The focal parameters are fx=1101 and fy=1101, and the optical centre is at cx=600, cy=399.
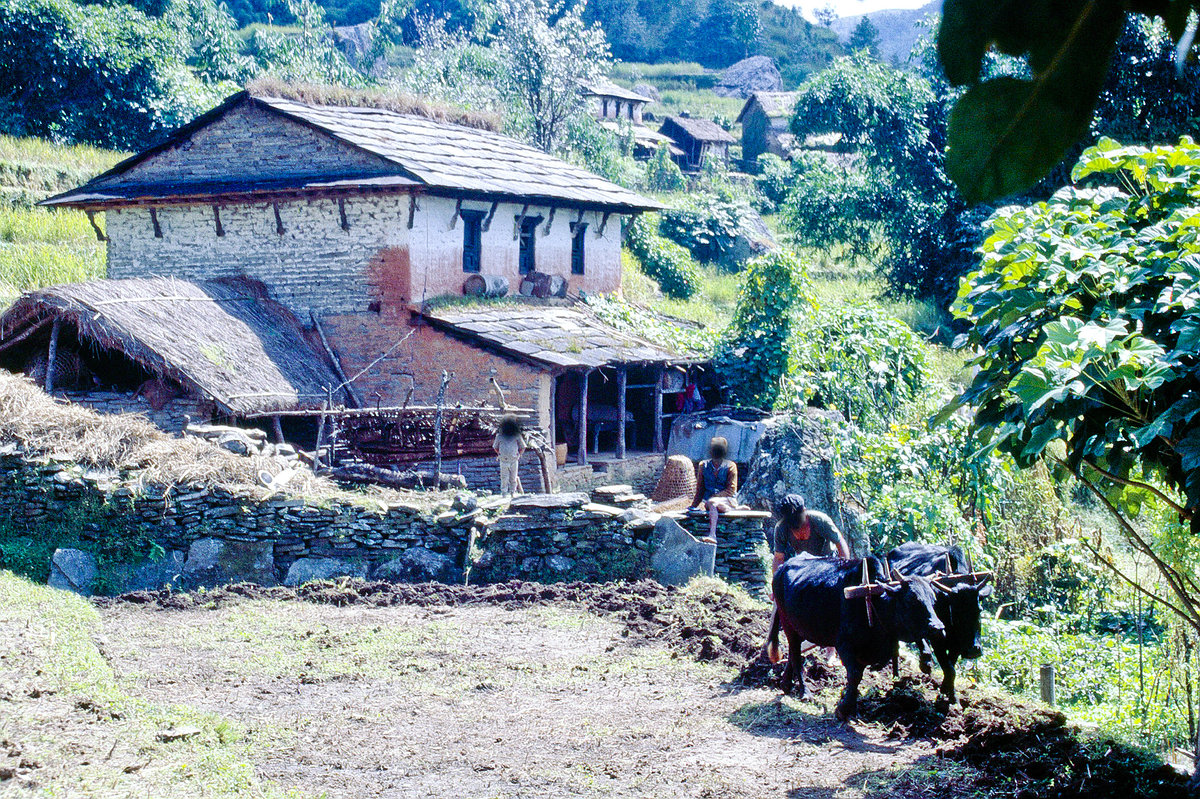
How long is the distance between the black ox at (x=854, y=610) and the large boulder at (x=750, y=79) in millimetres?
71184

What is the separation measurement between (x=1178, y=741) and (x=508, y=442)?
27.5 feet

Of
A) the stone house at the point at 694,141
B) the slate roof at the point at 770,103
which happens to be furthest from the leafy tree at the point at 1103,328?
the slate roof at the point at 770,103

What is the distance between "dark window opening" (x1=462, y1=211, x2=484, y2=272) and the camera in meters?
19.0

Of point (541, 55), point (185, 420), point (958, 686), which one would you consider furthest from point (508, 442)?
point (541, 55)

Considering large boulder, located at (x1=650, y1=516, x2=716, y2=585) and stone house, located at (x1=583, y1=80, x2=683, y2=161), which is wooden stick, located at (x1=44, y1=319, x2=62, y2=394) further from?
stone house, located at (x1=583, y1=80, x2=683, y2=161)

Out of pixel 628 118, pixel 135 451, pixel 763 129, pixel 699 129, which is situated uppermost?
pixel 628 118

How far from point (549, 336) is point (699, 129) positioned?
4330cm

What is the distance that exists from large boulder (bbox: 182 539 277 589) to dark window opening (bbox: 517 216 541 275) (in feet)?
32.1

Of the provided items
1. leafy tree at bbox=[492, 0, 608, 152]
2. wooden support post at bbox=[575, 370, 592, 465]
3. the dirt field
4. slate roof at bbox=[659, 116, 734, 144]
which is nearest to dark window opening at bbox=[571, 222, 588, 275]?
wooden support post at bbox=[575, 370, 592, 465]

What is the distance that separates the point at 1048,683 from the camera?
27.1 ft

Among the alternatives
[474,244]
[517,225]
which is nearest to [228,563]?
[474,244]

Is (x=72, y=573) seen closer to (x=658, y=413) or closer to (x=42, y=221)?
(x=658, y=413)

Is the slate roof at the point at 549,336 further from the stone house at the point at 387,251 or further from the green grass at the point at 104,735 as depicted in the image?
the green grass at the point at 104,735

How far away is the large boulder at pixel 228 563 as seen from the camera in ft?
38.3
